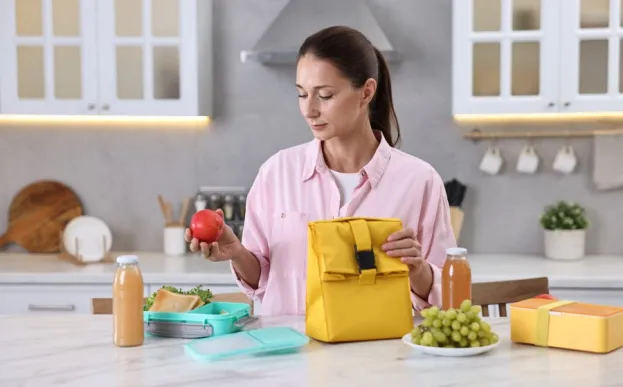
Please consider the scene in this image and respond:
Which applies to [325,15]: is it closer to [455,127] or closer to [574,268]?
[455,127]

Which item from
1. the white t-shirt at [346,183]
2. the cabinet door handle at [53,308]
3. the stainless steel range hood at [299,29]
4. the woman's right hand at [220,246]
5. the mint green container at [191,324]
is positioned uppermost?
the stainless steel range hood at [299,29]

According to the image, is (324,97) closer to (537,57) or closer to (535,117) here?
(537,57)

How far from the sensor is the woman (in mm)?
2377

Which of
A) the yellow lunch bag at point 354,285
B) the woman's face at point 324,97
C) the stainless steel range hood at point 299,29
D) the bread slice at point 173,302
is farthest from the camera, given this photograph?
the stainless steel range hood at point 299,29

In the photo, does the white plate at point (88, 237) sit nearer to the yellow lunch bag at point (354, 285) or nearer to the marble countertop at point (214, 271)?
the marble countertop at point (214, 271)

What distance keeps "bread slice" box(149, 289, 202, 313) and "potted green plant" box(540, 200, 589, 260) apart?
2427 millimetres

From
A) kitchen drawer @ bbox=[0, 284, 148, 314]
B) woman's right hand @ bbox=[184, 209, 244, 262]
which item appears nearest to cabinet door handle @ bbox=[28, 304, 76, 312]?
kitchen drawer @ bbox=[0, 284, 148, 314]

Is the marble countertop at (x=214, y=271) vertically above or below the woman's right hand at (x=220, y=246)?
below

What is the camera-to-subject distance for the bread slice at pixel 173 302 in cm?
215

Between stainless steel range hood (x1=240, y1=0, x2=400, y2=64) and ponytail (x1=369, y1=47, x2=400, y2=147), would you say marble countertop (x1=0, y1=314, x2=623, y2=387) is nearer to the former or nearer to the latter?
ponytail (x1=369, y1=47, x2=400, y2=147)

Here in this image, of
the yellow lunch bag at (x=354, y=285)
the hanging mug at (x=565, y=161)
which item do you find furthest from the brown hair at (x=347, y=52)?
the hanging mug at (x=565, y=161)

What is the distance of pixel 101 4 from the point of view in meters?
4.10

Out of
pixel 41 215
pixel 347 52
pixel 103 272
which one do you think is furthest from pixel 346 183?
pixel 41 215

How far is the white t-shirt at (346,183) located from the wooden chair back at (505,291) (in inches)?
20.7
